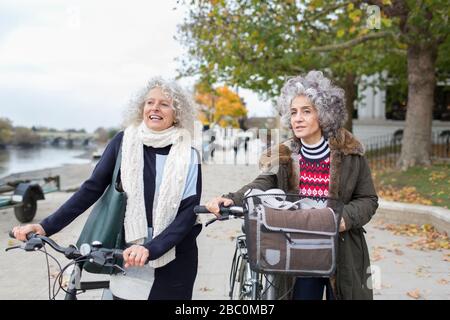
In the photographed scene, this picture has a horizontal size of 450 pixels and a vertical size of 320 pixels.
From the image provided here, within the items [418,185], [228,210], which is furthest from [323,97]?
[418,185]

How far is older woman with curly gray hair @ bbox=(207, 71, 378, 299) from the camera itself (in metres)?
2.31

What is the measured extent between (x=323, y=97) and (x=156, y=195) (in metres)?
1.05

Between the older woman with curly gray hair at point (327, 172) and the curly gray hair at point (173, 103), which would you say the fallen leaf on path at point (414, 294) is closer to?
the older woman with curly gray hair at point (327, 172)

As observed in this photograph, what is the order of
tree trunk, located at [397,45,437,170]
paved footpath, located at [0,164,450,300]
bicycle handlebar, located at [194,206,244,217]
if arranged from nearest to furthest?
bicycle handlebar, located at [194,206,244,217] < paved footpath, located at [0,164,450,300] < tree trunk, located at [397,45,437,170]

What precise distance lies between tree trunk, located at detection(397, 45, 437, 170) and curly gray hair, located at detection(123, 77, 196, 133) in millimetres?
11000

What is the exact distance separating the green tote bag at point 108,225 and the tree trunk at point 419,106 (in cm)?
1142

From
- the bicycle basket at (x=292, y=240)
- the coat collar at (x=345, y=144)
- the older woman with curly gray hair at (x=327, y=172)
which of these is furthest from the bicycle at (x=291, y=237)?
the coat collar at (x=345, y=144)

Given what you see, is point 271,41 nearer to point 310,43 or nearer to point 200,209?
point 310,43

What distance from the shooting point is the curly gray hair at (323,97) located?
240cm

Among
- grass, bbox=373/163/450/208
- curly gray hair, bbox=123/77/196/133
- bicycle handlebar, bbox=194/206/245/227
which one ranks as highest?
curly gray hair, bbox=123/77/196/133

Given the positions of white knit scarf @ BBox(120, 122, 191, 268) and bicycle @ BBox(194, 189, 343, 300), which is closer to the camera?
bicycle @ BBox(194, 189, 343, 300)

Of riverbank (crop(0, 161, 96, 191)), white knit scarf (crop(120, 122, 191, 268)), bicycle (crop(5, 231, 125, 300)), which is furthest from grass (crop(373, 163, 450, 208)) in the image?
riverbank (crop(0, 161, 96, 191))

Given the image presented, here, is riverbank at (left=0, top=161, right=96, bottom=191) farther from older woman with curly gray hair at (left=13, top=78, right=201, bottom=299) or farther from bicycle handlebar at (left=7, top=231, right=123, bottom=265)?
bicycle handlebar at (left=7, top=231, right=123, bottom=265)

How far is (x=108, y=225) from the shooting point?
89.5 inches
